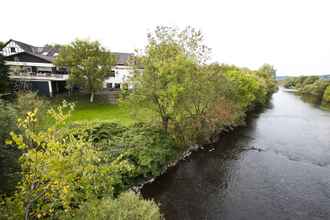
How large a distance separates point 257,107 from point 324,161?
28.7 m

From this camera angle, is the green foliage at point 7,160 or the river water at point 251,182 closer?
the green foliage at point 7,160

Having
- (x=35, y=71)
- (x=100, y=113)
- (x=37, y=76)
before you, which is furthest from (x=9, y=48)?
(x=100, y=113)

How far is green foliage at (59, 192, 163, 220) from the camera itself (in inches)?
296

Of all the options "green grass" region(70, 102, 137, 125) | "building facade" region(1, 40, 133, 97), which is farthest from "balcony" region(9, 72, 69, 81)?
"green grass" region(70, 102, 137, 125)

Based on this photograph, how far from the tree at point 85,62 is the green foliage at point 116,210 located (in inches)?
1085

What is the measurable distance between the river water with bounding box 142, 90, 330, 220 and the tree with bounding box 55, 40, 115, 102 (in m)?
21.6

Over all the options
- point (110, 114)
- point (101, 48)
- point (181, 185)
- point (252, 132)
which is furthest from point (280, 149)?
point (101, 48)

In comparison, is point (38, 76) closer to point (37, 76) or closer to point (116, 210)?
point (37, 76)

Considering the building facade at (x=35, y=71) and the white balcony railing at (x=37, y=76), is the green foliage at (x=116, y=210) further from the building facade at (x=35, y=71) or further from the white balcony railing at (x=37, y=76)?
the white balcony railing at (x=37, y=76)

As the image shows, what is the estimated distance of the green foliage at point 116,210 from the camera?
753 centimetres

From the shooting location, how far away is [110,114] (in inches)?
1153

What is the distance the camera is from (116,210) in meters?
8.15

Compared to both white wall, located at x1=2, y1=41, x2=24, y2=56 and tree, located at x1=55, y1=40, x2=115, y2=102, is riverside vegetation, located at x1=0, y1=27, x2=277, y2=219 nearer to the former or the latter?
tree, located at x1=55, y1=40, x2=115, y2=102

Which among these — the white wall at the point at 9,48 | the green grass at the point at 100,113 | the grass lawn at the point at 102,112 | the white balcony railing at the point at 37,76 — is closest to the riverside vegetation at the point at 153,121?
the grass lawn at the point at 102,112
